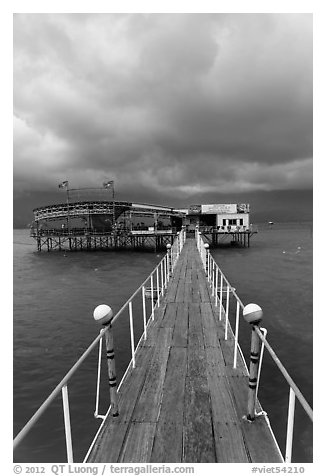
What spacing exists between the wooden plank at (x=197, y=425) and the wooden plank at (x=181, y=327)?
1.57 m

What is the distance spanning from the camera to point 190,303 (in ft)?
31.6

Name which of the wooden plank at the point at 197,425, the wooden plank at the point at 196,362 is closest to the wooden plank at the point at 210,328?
the wooden plank at the point at 196,362

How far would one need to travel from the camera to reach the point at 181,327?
7602mm

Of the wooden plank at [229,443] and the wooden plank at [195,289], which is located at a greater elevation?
the wooden plank at [195,289]

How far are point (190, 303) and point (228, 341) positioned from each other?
2991mm

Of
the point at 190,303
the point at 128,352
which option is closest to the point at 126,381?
the point at 190,303

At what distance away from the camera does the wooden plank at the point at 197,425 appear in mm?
3516

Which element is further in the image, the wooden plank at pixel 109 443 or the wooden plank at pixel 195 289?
the wooden plank at pixel 195 289

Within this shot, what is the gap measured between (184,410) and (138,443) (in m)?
0.91

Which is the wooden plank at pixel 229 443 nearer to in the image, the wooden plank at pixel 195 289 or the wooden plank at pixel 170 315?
the wooden plank at pixel 170 315

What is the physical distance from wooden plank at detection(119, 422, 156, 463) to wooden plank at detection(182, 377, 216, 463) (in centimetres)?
48

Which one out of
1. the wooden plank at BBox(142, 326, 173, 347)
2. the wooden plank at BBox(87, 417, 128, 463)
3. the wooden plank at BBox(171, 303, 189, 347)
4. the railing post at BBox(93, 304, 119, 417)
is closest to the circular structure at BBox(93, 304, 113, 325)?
the railing post at BBox(93, 304, 119, 417)
